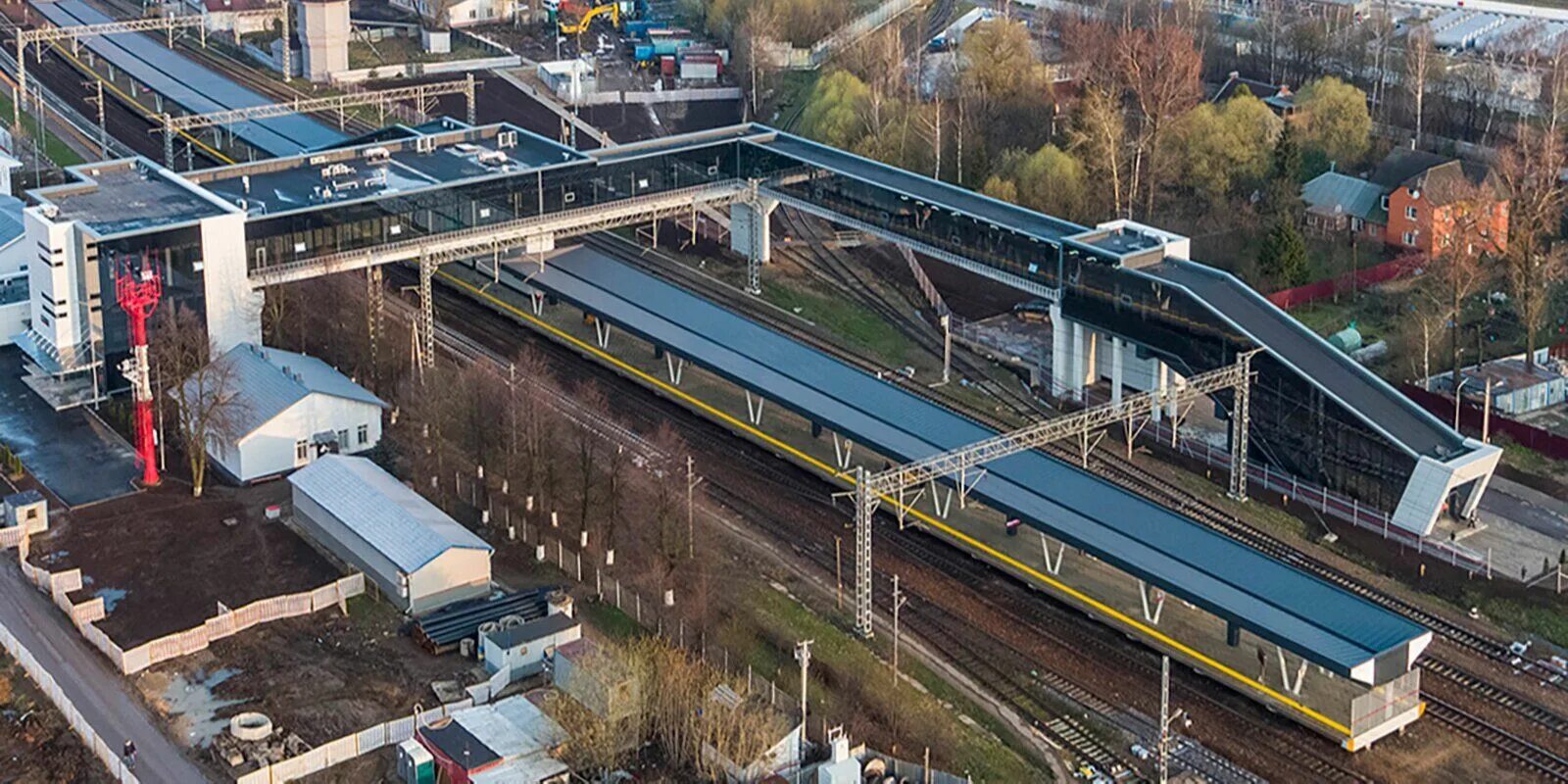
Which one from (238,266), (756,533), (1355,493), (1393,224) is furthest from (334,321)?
(1393,224)

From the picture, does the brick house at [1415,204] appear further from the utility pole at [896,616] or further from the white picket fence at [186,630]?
the white picket fence at [186,630]

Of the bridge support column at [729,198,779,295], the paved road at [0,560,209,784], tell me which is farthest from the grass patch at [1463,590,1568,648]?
the bridge support column at [729,198,779,295]

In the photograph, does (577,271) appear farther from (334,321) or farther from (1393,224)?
(1393,224)

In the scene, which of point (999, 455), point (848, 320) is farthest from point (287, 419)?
point (848, 320)

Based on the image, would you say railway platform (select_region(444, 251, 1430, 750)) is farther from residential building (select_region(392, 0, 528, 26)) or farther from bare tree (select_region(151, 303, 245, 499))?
residential building (select_region(392, 0, 528, 26))

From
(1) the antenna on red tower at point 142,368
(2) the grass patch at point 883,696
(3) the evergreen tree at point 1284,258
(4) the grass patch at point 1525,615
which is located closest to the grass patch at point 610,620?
(2) the grass patch at point 883,696
